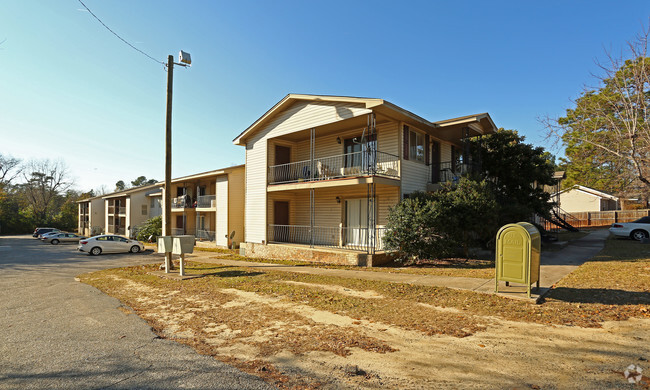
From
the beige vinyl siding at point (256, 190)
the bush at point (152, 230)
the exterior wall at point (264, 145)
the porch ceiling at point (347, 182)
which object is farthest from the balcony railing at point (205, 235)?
the porch ceiling at point (347, 182)

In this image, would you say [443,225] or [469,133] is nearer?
[443,225]

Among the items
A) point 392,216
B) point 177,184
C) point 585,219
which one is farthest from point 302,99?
point 585,219

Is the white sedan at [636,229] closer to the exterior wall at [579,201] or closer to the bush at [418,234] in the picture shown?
the bush at [418,234]

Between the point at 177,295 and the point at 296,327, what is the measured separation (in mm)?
4528

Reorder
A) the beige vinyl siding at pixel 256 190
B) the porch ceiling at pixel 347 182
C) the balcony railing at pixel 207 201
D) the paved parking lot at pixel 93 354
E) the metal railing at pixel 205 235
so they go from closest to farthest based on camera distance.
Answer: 1. the paved parking lot at pixel 93 354
2. the porch ceiling at pixel 347 182
3. the beige vinyl siding at pixel 256 190
4. the balcony railing at pixel 207 201
5. the metal railing at pixel 205 235

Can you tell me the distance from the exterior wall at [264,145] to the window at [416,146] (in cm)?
354

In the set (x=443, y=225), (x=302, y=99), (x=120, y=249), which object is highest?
(x=302, y=99)

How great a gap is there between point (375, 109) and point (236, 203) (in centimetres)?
1313

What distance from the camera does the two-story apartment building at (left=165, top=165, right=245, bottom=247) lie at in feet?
75.4

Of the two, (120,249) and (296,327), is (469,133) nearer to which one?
(296,327)

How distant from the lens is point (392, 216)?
13219 millimetres

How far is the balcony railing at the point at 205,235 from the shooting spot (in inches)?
1067

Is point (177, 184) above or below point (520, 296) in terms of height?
above

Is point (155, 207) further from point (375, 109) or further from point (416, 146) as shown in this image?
point (375, 109)
